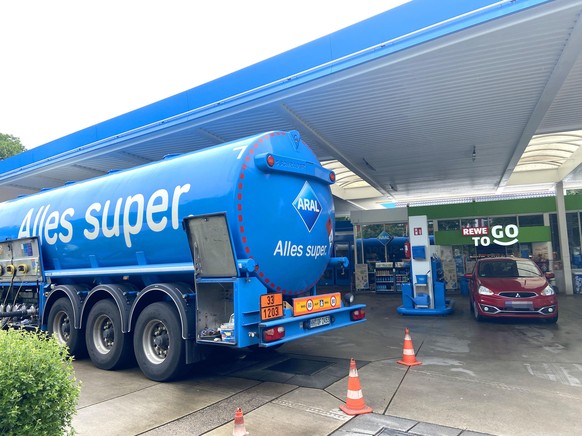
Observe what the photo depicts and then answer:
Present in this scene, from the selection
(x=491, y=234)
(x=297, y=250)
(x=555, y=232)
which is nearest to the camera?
(x=297, y=250)

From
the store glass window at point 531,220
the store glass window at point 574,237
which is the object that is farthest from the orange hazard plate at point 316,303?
the store glass window at point 574,237

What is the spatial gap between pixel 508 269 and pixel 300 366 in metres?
7.23

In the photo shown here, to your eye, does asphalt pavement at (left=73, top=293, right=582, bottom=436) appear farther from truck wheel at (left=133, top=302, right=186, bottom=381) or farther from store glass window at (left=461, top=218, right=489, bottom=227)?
store glass window at (left=461, top=218, right=489, bottom=227)

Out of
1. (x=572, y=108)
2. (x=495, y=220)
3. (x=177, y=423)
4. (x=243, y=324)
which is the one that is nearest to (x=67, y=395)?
(x=177, y=423)

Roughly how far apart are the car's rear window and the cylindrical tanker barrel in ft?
21.2

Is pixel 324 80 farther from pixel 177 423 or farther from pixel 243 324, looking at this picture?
pixel 177 423

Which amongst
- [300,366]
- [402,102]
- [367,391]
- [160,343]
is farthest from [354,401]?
[402,102]

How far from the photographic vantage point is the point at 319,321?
619 cm

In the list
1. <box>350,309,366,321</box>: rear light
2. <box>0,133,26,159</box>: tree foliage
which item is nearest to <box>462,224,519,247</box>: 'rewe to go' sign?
<box>350,309,366,321</box>: rear light

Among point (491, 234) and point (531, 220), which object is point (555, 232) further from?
point (491, 234)

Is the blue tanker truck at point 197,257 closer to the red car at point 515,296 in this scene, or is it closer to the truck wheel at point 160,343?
the truck wheel at point 160,343

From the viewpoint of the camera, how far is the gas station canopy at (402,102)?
666 cm

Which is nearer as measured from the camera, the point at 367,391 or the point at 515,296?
the point at 367,391

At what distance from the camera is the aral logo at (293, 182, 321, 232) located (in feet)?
20.4
